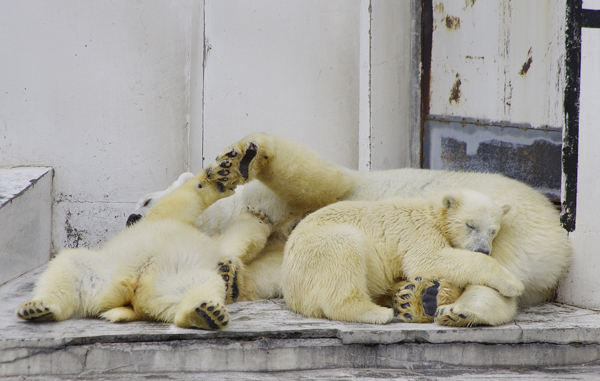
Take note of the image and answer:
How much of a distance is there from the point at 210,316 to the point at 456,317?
1174 millimetres

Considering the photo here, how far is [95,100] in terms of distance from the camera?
17.9 ft

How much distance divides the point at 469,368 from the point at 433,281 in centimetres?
47

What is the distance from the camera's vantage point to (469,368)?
283 centimetres

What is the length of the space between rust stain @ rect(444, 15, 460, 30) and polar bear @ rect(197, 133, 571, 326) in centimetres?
162

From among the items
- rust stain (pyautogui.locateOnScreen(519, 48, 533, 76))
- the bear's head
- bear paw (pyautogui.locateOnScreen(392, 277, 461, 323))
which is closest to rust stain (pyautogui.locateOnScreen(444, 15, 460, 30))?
rust stain (pyautogui.locateOnScreen(519, 48, 533, 76))

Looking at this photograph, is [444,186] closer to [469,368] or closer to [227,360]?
[469,368]

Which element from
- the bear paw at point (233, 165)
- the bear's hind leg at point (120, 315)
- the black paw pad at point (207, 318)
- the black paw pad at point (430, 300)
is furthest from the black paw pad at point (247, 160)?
the black paw pad at point (430, 300)

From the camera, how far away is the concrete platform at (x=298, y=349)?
2650mm

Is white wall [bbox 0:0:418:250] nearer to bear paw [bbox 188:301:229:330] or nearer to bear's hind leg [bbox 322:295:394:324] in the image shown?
bear's hind leg [bbox 322:295:394:324]

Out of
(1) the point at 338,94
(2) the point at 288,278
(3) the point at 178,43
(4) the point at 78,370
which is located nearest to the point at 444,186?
(2) the point at 288,278

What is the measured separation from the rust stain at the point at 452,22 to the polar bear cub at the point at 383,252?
223cm

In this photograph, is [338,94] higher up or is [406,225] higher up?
[338,94]

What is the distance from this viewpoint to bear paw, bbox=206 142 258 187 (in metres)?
3.78

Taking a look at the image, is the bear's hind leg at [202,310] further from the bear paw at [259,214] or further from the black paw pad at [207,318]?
the bear paw at [259,214]
